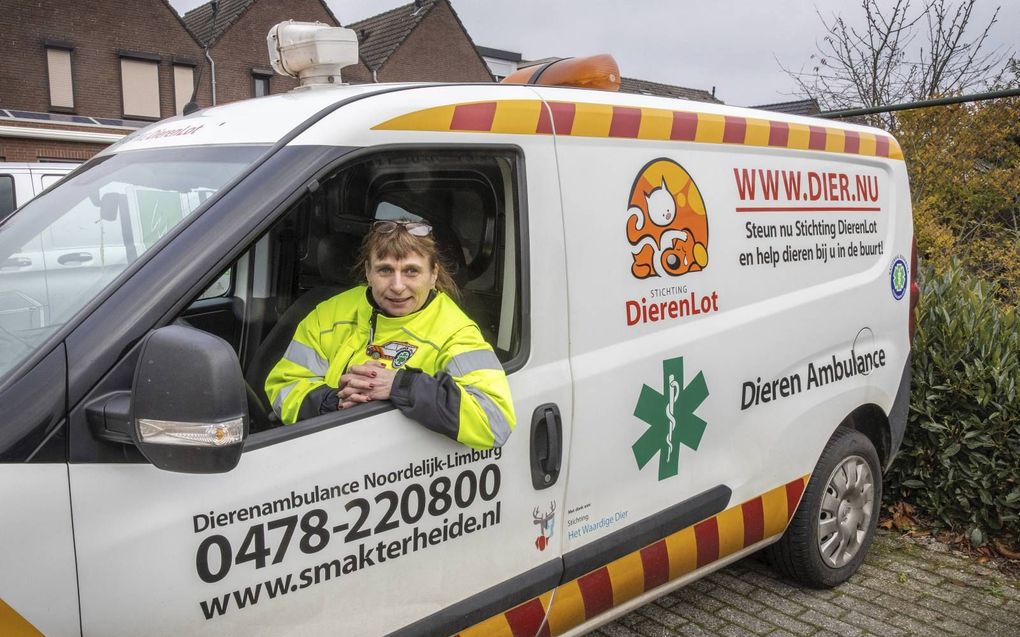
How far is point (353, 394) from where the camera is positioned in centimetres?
218

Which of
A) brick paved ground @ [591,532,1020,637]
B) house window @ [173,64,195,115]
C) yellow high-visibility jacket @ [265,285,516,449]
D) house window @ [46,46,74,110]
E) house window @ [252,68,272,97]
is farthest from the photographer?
house window @ [252,68,272,97]

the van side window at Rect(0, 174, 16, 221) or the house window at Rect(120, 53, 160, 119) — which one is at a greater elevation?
the house window at Rect(120, 53, 160, 119)

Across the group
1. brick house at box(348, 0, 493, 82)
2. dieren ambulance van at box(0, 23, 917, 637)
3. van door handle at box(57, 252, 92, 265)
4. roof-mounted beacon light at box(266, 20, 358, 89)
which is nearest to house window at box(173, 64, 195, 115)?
brick house at box(348, 0, 493, 82)

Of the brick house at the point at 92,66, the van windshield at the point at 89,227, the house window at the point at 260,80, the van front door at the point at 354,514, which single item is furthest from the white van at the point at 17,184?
the house window at the point at 260,80

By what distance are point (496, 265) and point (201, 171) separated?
838mm

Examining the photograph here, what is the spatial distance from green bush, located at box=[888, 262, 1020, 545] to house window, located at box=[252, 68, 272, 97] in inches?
1120

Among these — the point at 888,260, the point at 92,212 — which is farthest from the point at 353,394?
the point at 888,260

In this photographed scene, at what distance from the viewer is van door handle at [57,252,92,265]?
2230 millimetres

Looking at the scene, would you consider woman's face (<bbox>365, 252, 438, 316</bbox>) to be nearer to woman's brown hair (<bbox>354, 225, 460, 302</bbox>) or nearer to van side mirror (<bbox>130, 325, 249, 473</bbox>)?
woman's brown hair (<bbox>354, 225, 460, 302</bbox>)

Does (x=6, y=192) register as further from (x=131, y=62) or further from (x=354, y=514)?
(x=131, y=62)

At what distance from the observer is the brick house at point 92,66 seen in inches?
961

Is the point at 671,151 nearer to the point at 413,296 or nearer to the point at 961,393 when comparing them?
the point at 413,296

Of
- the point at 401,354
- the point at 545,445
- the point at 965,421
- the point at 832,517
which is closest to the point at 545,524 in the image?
the point at 545,445

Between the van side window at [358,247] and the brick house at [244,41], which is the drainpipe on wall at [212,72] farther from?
the van side window at [358,247]
